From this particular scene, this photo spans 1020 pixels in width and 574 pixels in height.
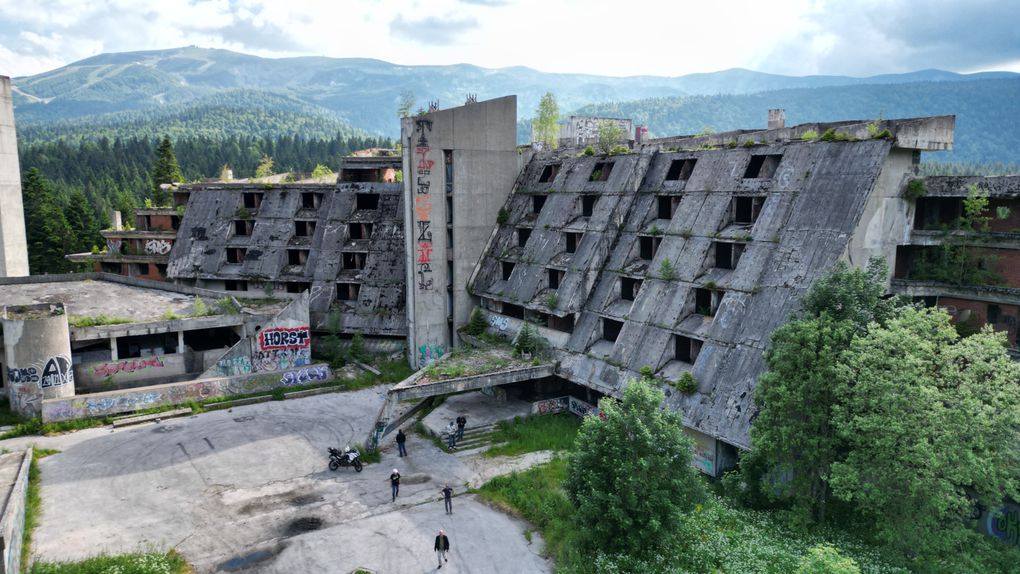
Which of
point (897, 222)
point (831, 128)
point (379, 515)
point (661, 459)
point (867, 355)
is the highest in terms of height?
point (831, 128)

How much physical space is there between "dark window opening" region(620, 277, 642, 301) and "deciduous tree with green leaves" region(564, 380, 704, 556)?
54.0ft

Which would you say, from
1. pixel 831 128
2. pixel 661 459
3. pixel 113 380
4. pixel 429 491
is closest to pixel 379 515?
pixel 429 491

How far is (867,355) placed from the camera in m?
23.1

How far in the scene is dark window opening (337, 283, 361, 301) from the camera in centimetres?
5686

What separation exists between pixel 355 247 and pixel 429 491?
99.0 feet

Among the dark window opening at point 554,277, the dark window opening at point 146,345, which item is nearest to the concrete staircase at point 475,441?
the dark window opening at point 554,277

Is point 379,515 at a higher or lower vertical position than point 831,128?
lower

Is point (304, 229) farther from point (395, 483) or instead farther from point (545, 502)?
point (545, 502)

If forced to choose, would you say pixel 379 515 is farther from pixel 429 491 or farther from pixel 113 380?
pixel 113 380

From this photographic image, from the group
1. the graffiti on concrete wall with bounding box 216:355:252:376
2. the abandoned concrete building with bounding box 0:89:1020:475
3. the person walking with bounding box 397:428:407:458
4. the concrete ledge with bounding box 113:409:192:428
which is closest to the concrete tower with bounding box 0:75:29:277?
the abandoned concrete building with bounding box 0:89:1020:475

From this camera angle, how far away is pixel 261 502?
31.3m

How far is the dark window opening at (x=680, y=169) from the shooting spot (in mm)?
41000

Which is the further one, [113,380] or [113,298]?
[113,298]

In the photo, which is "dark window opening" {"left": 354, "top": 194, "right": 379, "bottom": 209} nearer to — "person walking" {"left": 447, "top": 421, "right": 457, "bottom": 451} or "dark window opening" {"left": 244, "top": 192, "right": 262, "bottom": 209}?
"dark window opening" {"left": 244, "top": 192, "right": 262, "bottom": 209}
